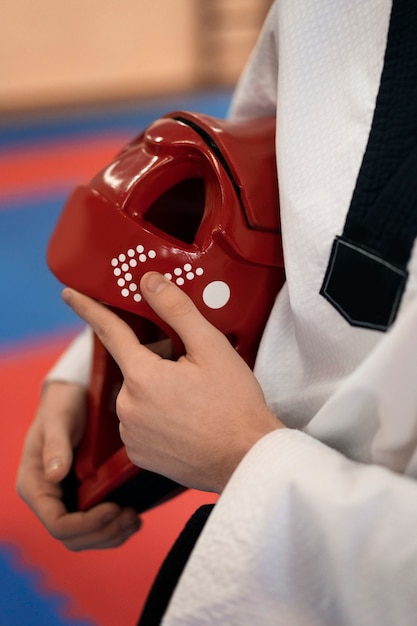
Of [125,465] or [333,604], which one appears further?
[125,465]

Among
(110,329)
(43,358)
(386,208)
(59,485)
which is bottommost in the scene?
(43,358)

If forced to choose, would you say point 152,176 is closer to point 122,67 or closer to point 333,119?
point 333,119

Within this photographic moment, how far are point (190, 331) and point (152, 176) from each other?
0.50ft

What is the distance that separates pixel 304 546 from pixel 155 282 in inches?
9.4

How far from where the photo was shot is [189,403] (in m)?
0.53

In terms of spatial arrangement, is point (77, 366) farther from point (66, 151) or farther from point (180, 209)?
point (66, 151)

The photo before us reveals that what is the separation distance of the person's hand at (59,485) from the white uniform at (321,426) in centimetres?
26

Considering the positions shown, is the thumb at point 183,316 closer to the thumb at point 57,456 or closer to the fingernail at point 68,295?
the fingernail at point 68,295

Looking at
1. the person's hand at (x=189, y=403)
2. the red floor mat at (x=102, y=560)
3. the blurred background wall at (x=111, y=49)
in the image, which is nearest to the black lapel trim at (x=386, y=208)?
the person's hand at (x=189, y=403)

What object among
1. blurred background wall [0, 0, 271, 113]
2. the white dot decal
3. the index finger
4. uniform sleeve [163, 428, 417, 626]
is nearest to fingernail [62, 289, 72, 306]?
the index finger

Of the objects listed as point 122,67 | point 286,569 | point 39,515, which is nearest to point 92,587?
point 39,515

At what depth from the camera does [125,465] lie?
676mm

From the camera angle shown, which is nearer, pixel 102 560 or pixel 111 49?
pixel 102 560

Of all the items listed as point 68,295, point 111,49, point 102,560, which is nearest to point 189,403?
point 68,295
